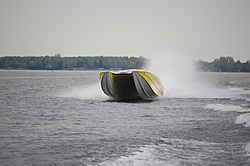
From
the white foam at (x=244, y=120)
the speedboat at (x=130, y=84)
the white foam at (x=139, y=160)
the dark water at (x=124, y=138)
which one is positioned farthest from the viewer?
the speedboat at (x=130, y=84)

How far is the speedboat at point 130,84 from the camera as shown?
17.9m

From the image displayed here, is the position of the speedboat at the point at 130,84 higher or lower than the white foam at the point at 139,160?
higher

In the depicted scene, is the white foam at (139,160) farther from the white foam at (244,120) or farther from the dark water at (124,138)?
the white foam at (244,120)

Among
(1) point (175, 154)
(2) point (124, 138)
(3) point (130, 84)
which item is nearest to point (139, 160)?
(1) point (175, 154)

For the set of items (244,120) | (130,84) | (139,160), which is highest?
(130,84)

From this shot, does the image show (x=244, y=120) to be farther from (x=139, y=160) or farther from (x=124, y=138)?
(x=139, y=160)

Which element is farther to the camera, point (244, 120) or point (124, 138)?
point (244, 120)

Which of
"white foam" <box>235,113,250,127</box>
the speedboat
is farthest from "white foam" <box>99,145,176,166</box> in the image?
the speedboat

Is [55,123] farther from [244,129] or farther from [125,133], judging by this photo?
[244,129]

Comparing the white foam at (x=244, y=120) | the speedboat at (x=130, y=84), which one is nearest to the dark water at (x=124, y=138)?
the white foam at (x=244, y=120)

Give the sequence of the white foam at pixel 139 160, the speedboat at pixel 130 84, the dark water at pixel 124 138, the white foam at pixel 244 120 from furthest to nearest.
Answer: the speedboat at pixel 130 84, the white foam at pixel 244 120, the dark water at pixel 124 138, the white foam at pixel 139 160

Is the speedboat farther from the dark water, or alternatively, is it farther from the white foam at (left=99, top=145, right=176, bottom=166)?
the white foam at (left=99, top=145, right=176, bottom=166)

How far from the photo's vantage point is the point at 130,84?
18.3m

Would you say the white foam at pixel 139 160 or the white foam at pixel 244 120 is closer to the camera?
Result: the white foam at pixel 139 160
